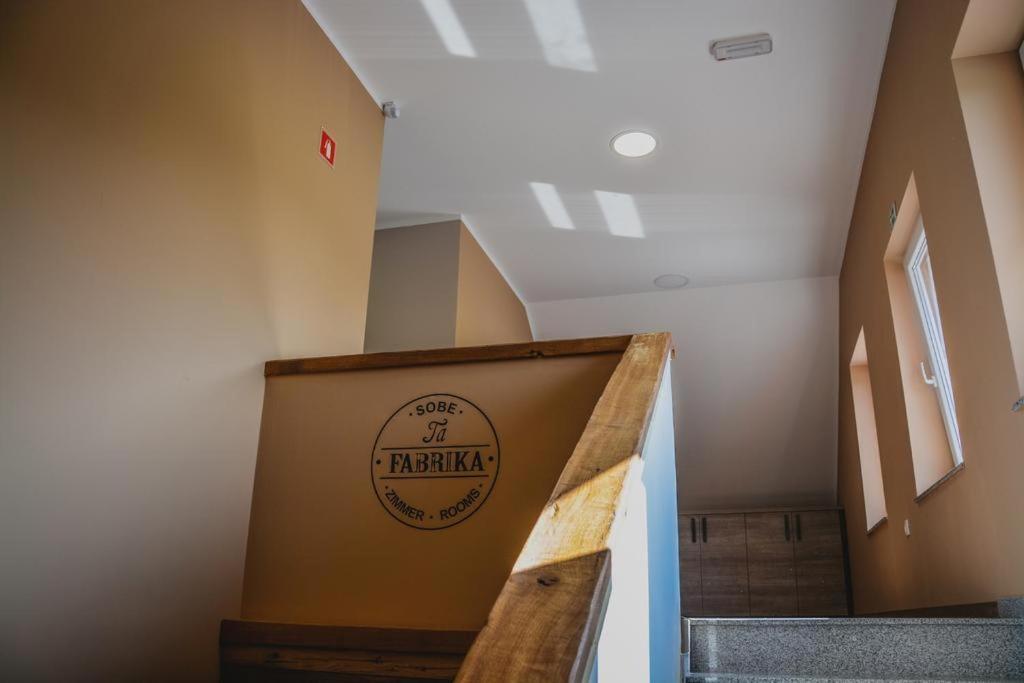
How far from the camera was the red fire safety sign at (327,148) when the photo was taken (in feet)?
10.4

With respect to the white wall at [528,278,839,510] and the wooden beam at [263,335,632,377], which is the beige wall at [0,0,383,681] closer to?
the wooden beam at [263,335,632,377]

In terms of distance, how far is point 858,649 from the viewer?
7.41 feet

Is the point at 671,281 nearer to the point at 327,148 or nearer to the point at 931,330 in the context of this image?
the point at 931,330

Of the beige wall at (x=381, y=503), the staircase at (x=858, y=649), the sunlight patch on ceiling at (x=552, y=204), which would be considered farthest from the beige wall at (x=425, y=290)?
the staircase at (x=858, y=649)

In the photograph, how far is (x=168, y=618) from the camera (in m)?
2.04

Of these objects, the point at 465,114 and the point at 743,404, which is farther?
the point at 743,404

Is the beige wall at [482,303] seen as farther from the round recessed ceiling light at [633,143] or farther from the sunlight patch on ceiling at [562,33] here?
the sunlight patch on ceiling at [562,33]

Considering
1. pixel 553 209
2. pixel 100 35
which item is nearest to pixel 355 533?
pixel 100 35

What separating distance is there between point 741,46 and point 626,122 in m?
0.72

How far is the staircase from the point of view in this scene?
2123mm

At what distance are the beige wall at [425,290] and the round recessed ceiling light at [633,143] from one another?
126 cm

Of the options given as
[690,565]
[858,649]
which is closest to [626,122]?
[858,649]

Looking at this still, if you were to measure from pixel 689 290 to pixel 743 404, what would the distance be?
47.5 inches

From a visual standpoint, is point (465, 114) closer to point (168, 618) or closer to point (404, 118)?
point (404, 118)
